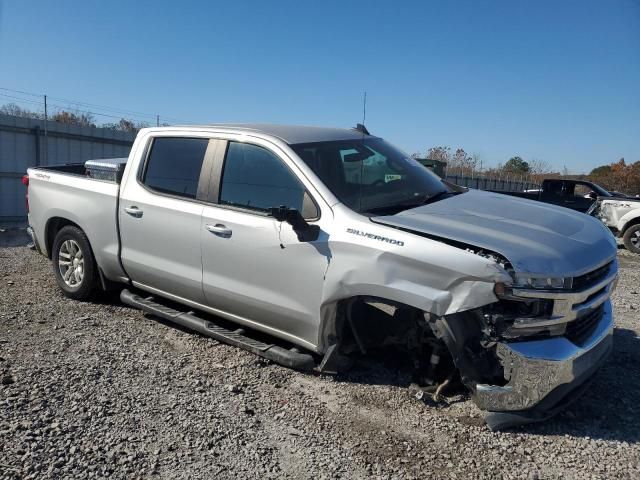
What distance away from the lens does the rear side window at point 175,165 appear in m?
4.67

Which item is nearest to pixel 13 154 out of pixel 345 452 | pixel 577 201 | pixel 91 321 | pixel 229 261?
pixel 91 321

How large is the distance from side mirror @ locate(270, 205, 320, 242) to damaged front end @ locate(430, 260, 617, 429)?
3.28ft

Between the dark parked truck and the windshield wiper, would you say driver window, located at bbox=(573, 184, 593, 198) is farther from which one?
the windshield wiper

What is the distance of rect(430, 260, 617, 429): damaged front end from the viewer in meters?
3.10

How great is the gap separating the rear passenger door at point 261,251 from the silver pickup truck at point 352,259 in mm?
12

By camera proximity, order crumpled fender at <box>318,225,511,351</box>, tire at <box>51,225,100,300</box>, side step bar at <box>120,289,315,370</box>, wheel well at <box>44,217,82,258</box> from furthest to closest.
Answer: wheel well at <box>44,217,82,258</box>
tire at <box>51,225,100,300</box>
side step bar at <box>120,289,315,370</box>
crumpled fender at <box>318,225,511,351</box>

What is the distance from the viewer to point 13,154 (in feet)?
40.6

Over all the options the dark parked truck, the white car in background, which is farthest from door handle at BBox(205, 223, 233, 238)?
the dark parked truck

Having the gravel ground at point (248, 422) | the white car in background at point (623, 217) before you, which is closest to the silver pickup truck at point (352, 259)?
the gravel ground at point (248, 422)

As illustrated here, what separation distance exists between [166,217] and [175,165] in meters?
0.51

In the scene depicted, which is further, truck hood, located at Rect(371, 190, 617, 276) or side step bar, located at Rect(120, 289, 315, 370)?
side step bar, located at Rect(120, 289, 315, 370)

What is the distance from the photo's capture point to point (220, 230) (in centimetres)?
425

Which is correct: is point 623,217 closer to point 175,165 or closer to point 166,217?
point 175,165

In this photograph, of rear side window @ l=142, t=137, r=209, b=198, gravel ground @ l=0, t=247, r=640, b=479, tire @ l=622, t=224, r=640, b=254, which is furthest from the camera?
tire @ l=622, t=224, r=640, b=254
